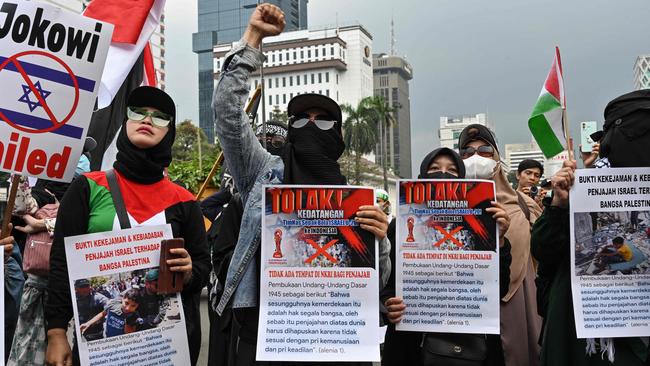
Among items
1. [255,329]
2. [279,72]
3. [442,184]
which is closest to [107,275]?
[255,329]

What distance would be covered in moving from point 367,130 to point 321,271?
72826 mm

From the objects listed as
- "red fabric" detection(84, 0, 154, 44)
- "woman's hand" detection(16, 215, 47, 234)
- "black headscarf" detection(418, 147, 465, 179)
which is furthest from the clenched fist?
"red fabric" detection(84, 0, 154, 44)

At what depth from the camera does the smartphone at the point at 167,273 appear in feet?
9.21

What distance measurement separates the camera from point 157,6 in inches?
209

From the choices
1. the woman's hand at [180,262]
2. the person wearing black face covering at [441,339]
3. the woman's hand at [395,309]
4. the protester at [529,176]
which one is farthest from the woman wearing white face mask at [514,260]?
the protester at [529,176]

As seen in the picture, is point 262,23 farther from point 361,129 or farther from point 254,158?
point 361,129

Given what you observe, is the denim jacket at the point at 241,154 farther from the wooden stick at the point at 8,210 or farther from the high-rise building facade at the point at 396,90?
the high-rise building facade at the point at 396,90

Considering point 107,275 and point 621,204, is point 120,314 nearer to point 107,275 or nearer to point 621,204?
point 107,275

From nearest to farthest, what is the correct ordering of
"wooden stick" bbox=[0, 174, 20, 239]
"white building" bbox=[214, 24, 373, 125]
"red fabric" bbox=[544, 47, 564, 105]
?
"wooden stick" bbox=[0, 174, 20, 239] < "red fabric" bbox=[544, 47, 564, 105] < "white building" bbox=[214, 24, 373, 125]

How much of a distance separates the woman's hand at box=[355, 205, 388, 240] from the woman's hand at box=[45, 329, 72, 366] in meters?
1.35

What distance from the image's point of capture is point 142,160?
2.91 meters

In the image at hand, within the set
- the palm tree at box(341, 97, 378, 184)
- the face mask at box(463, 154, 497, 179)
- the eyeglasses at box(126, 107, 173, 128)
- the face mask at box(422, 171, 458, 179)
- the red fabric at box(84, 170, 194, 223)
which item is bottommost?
the red fabric at box(84, 170, 194, 223)

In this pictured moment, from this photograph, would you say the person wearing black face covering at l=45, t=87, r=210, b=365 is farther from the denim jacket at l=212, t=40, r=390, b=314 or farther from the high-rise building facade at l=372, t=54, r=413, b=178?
the high-rise building facade at l=372, t=54, r=413, b=178

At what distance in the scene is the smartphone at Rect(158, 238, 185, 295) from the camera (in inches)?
111
